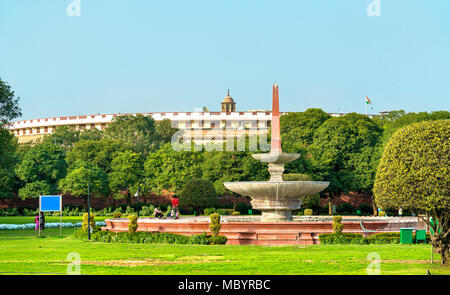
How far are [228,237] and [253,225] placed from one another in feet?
3.87

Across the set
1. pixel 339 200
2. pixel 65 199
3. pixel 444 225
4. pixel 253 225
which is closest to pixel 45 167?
pixel 65 199

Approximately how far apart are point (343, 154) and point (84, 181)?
2073cm

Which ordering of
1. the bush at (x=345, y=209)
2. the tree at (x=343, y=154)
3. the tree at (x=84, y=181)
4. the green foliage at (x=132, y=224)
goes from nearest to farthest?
the green foliage at (x=132, y=224), the tree at (x=343, y=154), the bush at (x=345, y=209), the tree at (x=84, y=181)

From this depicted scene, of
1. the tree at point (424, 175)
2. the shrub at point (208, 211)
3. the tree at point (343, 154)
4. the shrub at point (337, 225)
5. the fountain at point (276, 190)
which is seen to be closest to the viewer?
the tree at point (424, 175)

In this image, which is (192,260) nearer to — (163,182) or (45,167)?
(163,182)

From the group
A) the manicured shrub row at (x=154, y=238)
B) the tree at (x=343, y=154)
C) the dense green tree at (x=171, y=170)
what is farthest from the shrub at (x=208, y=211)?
the manicured shrub row at (x=154, y=238)

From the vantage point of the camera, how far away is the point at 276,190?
1016 inches

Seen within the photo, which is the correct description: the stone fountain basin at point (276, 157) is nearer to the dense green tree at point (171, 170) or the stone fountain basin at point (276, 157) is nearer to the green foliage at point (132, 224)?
the green foliage at point (132, 224)

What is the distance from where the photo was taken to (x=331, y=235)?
2273 cm

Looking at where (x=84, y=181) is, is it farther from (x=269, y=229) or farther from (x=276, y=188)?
(x=269, y=229)

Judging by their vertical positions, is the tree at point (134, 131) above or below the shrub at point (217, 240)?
above

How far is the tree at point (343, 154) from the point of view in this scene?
5094cm

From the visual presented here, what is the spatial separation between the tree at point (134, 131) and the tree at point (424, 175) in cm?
5731

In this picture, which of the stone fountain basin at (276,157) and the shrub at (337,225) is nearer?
the shrub at (337,225)
